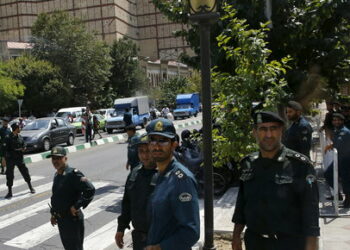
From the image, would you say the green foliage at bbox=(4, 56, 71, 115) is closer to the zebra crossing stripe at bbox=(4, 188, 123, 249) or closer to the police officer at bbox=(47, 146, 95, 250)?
the zebra crossing stripe at bbox=(4, 188, 123, 249)

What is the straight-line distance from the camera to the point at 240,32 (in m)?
5.53

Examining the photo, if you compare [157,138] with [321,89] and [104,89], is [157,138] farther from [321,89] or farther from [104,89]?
[104,89]

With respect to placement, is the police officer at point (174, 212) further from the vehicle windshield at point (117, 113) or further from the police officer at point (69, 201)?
the vehicle windshield at point (117, 113)

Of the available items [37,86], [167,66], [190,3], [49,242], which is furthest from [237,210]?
[167,66]

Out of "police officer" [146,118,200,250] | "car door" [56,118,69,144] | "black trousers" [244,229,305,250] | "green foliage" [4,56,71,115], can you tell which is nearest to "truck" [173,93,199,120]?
"green foliage" [4,56,71,115]

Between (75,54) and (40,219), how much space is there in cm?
4146

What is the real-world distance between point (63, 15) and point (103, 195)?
44.0m

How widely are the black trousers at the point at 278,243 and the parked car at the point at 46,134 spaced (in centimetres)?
1635

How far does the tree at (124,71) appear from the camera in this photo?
55.2 metres

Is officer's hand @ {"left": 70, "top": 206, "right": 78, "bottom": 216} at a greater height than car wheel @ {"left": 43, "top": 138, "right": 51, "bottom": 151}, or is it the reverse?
officer's hand @ {"left": 70, "top": 206, "right": 78, "bottom": 216}

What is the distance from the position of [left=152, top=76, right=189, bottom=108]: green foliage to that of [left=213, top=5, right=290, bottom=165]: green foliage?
2015 inches

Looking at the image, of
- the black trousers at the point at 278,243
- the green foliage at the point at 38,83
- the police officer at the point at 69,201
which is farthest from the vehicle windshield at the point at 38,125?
the green foliage at the point at 38,83

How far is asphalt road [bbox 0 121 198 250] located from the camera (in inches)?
254

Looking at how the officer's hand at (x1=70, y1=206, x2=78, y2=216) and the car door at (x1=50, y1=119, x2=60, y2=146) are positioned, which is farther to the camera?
the car door at (x1=50, y1=119, x2=60, y2=146)
